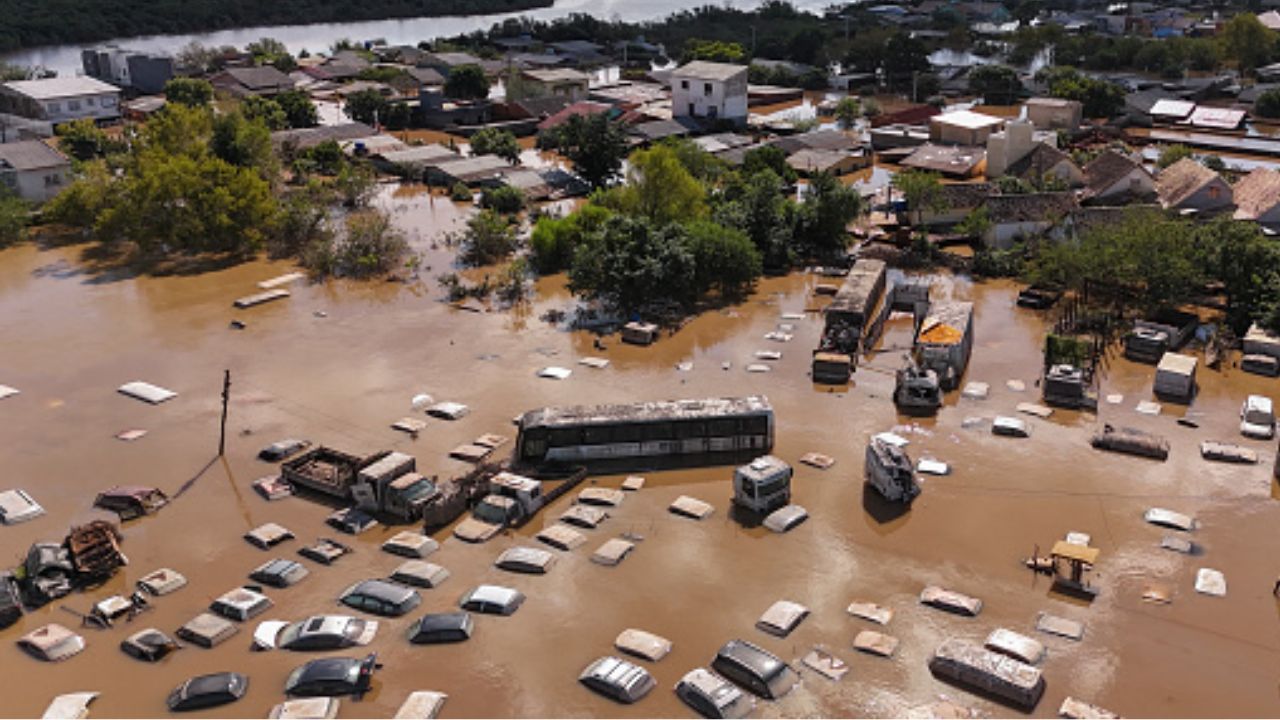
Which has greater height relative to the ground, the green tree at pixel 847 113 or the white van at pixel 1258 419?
the green tree at pixel 847 113

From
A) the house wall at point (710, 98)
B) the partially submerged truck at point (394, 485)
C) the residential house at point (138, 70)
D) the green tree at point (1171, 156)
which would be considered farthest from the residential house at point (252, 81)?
the green tree at point (1171, 156)

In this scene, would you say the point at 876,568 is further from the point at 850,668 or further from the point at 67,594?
the point at 67,594

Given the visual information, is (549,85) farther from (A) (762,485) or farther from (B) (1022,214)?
(A) (762,485)

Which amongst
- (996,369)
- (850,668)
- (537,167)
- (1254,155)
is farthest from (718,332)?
(1254,155)

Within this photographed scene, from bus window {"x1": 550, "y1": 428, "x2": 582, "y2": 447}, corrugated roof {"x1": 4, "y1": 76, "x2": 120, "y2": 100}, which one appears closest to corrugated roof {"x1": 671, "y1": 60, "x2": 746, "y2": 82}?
corrugated roof {"x1": 4, "y1": 76, "x2": 120, "y2": 100}

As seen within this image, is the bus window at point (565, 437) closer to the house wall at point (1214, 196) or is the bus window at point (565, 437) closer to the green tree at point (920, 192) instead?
the green tree at point (920, 192)

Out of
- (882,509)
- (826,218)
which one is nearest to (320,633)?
(882,509)

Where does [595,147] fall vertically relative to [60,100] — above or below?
below
